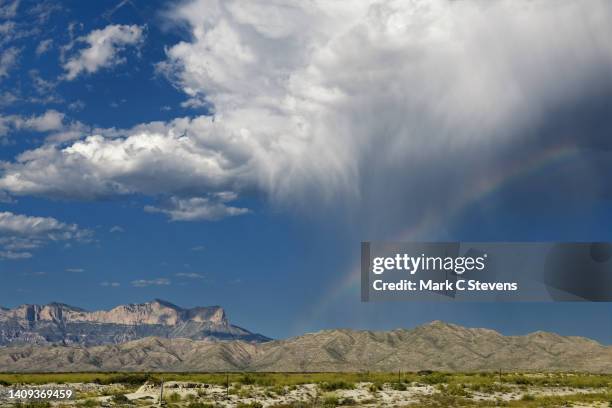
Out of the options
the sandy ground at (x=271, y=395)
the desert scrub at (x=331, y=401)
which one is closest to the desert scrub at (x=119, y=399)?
the sandy ground at (x=271, y=395)

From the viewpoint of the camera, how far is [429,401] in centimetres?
6712

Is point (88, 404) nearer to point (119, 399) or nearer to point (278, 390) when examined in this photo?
point (119, 399)

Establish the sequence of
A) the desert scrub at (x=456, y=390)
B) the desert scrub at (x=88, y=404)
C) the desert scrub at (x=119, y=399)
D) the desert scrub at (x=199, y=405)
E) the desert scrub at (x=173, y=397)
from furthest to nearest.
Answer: the desert scrub at (x=456, y=390)
the desert scrub at (x=173, y=397)
the desert scrub at (x=119, y=399)
the desert scrub at (x=199, y=405)
the desert scrub at (x=88, y=404)

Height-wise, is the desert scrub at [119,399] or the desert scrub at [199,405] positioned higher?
the desert scrub at [119,399]

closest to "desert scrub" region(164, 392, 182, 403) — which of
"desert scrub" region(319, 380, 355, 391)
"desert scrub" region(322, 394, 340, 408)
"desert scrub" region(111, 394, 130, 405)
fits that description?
"desert scrub" region(111, 394, 130, 405)

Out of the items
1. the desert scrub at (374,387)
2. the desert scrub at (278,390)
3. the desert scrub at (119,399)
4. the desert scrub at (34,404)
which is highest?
the desert scrub at (374,387)

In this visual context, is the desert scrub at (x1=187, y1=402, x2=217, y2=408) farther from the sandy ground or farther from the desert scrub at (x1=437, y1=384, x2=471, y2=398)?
the desert scrub at (x1=437, y1=384, x2=471, y2=398)

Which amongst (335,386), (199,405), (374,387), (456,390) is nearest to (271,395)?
(335,386)

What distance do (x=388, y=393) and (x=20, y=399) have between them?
37096 millimetres

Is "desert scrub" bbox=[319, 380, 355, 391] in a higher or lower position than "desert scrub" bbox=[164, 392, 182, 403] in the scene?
higher

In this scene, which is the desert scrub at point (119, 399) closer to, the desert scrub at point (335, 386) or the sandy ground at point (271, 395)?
the sandy ground at point (271, 395)

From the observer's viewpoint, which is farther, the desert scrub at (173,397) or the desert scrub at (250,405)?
the desert scrub at (173,397)

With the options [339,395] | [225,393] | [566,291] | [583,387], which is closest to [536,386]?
[583,387]

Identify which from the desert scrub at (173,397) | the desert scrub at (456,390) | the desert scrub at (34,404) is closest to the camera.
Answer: the desert scrub at (34,404)
